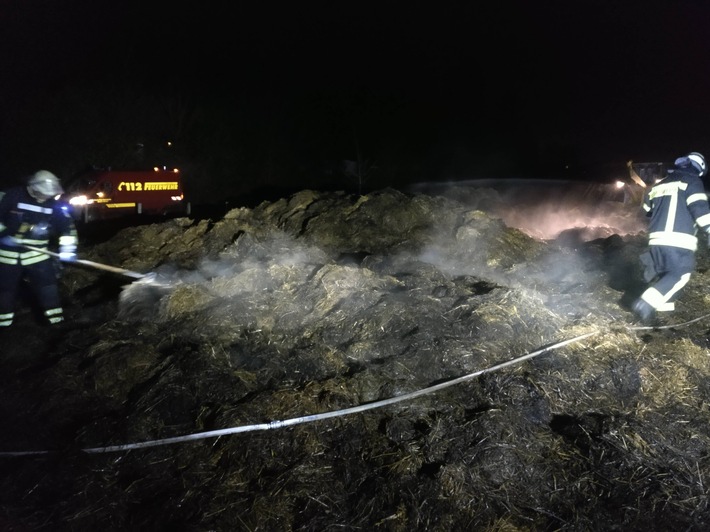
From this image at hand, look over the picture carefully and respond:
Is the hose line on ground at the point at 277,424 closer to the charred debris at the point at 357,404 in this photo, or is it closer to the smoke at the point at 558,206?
the charred debris at the point at 357,404

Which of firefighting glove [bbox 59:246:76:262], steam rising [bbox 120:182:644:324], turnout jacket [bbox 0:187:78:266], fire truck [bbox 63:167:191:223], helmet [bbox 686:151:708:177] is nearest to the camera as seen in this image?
helmet [bbox 686:151:708:177]

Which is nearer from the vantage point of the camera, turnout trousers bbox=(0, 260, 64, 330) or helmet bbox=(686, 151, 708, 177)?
helmet bbox=(686, 151, 708, 177)

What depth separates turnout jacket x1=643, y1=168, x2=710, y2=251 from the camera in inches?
177

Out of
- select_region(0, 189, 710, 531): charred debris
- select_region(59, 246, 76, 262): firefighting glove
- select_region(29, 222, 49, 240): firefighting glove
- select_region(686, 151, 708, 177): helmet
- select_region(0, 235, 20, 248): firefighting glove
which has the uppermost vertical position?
select_region(686, 151, 708, 177): helmet

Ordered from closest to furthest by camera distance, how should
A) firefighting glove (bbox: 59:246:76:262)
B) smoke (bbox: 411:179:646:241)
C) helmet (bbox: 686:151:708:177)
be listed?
helmet (bbox: 686:151:708:177)
firefighting glove (bbox: 59:246:76:262)
smoke (bbox: 411:179:646:241)

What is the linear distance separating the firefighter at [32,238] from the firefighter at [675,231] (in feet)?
20.4

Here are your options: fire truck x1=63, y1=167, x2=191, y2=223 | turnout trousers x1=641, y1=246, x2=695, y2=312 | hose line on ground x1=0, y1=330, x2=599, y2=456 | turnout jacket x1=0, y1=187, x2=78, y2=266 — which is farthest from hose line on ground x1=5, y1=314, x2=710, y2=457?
fire truck x1=63, y1=167, x2=191, y2=223

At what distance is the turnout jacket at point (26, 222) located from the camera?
510 cm

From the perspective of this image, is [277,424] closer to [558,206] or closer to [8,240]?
[8,240]

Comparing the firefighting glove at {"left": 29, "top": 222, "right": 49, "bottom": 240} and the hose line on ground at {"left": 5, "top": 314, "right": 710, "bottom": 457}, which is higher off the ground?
the firefighting glove at {"left": 29, "top": 222, "right": 49, "bottom": 240}

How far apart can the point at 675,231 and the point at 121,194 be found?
11.7 meters

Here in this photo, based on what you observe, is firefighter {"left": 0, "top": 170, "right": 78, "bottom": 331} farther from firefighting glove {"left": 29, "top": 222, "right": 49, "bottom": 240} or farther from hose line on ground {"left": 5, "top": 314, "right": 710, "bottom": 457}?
hose line on ground {"left": 5, "top": 314, "right": 710, "bottom": 457}

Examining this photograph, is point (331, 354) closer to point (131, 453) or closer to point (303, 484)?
point (303, 484)

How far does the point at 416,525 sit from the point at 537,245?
5.38 m
